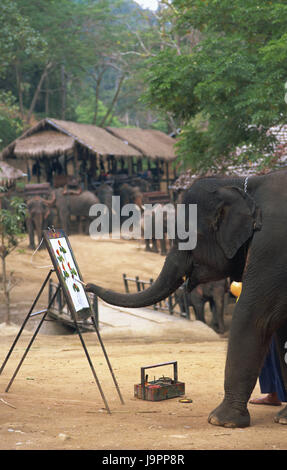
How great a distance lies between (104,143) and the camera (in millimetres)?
28219

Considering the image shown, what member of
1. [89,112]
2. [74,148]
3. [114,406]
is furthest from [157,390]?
[89,112]

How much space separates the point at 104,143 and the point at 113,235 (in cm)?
426

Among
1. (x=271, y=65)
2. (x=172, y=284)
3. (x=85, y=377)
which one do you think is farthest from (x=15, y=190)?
(x=172, y=284)

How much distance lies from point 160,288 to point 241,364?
0.83 meters

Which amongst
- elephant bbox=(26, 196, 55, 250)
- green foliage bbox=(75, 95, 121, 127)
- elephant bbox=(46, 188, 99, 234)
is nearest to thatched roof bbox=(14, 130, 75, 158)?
elephant bbox=(46, 188, 99, 234)

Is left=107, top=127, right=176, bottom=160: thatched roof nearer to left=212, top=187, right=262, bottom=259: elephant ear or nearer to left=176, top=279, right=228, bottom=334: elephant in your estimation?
left=176, top=279, right=228, bottom=334: elephant

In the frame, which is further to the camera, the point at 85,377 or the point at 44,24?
the point at 44,24

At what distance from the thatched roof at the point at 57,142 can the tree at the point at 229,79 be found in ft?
39.4

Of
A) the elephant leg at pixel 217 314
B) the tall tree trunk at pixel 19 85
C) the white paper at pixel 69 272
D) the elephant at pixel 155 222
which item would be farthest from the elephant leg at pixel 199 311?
the tall tree trunk at pixel 19 85

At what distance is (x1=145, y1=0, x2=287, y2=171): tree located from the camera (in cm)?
1280

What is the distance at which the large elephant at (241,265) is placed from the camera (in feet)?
15.7
